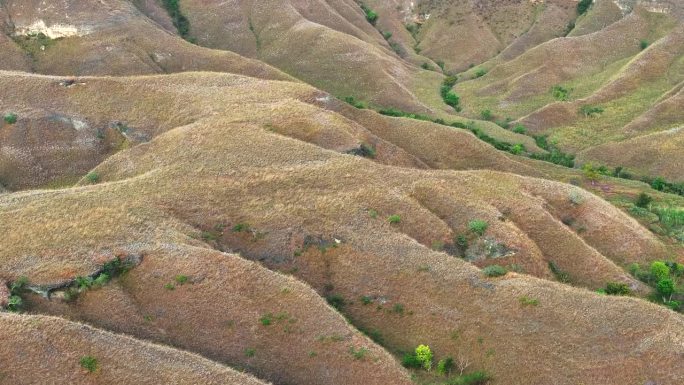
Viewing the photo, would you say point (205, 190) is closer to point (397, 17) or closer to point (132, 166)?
point (132, 166)

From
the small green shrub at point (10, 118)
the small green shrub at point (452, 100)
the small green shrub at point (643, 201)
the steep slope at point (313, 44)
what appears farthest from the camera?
the small green shrub at point (452, 100)

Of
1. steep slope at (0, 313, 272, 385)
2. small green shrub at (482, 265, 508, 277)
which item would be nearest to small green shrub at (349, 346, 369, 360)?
steep slope at (0, 313, 272, 385)

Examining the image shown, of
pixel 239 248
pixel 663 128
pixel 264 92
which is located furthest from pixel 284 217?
pixel 663 128

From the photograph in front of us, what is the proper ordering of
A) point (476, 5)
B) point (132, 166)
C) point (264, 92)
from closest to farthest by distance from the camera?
1. point (132, 166)
2. point (264, 92)
3. point (476, 5)

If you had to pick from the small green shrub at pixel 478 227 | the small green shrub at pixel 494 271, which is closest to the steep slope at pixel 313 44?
the small green shrub at pixel 478 227

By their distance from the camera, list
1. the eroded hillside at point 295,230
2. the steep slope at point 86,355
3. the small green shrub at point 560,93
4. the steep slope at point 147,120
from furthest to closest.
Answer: the small green shrub at point 560,93, the steep slope at point 147,120, the eroded hillside at point 295,230, the steep slope at point 86,355

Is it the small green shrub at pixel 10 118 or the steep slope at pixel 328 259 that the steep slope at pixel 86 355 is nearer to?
the steep slope at pixel 328 259
